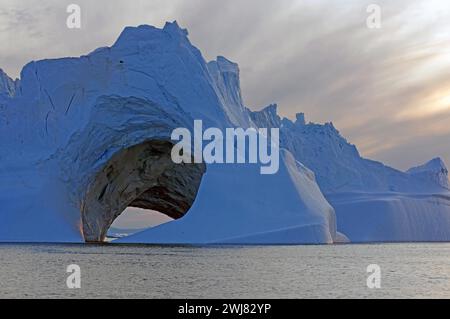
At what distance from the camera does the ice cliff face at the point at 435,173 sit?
164 feet

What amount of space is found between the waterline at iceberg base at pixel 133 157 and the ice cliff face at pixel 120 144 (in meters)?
0.05

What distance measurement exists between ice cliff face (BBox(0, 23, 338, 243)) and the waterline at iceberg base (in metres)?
0.05

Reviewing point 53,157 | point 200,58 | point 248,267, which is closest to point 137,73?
point 200,58

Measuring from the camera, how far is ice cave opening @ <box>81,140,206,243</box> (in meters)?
31.2

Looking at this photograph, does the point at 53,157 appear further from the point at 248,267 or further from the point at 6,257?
the point at 248,267

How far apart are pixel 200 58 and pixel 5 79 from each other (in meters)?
17.4

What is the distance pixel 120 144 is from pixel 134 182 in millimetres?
5421

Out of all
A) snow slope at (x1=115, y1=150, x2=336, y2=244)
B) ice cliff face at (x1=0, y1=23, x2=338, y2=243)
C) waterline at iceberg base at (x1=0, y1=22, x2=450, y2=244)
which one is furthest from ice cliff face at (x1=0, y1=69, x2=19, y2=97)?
snow slope at (x1=115, y1=150, x2=336, y2=244)

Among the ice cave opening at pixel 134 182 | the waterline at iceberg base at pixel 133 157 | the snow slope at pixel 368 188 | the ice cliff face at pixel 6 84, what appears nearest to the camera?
the waterline at iceberg base at pixel 133 157

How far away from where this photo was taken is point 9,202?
2812 centimetres

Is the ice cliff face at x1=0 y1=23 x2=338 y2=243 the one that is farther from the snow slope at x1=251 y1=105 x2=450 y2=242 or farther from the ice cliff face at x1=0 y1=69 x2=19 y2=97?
the snow slope at x1=251 y1=105 x2=450 y2=242

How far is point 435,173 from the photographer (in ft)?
164

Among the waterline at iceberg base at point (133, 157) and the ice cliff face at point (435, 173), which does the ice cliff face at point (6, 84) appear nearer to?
the waterline at iceberg base at point (133, 157)

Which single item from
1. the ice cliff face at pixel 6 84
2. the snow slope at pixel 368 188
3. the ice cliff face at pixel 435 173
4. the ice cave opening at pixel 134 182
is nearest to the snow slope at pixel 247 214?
the ice cave opening at pixel 134 182
